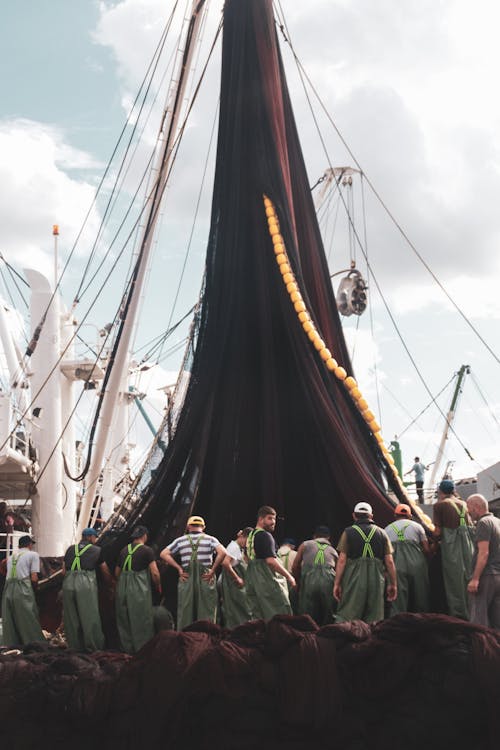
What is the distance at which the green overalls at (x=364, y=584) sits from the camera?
7.98 meters

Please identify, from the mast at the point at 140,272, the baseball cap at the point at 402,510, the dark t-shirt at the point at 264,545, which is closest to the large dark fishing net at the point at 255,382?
the baseball cap at the point at 402,510

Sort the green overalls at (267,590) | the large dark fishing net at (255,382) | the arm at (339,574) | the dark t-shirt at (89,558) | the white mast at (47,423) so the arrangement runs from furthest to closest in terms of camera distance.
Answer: the white mast at (47,423) → the large dark fishing net at (255,382) → the dark t-shirt at (89,558) → the green overalls at (267,590) → the arm at (339,574)

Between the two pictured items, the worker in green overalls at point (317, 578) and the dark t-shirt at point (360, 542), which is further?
the worker in green overalls at point (317, 578)

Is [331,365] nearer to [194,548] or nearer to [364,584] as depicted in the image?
[194,548]

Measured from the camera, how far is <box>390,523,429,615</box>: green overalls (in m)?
8.73

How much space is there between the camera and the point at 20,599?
30.6 feet

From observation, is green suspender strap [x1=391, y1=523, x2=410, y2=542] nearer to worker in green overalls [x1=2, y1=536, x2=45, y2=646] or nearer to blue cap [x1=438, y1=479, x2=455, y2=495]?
blue cap [x1=438, y1=479, x2=455, y2=495]

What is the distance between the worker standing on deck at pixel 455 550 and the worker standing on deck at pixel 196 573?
7.12ft

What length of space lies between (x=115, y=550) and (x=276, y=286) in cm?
378

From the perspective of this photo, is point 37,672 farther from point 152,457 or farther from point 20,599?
point 152,457

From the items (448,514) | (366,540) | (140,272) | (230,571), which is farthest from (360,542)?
(140,272)

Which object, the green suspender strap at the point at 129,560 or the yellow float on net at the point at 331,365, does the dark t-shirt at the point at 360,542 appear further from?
the yellow float on net at the point at 331,365

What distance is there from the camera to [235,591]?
29.2 feet

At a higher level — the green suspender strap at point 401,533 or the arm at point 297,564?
the green suspender strap at point 401,533
